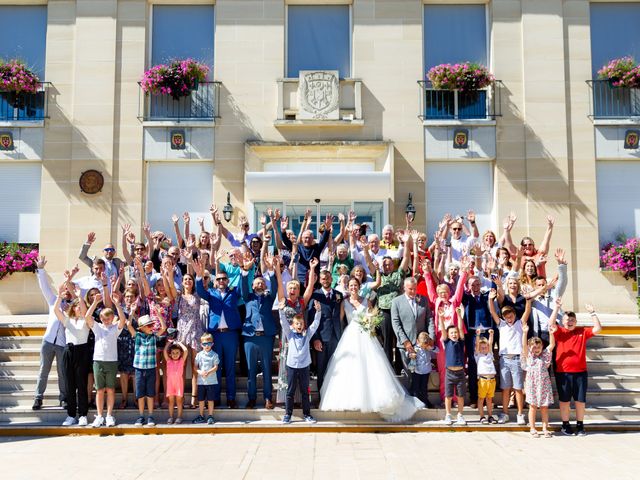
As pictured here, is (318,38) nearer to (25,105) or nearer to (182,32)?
(182,32)

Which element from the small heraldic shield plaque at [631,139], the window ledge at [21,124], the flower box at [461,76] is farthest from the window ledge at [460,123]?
the window ledge at [21,124]

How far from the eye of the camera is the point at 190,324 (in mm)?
8383

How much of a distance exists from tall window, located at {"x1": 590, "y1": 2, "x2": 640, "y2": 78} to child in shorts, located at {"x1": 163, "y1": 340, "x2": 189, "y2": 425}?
1223 centimetres

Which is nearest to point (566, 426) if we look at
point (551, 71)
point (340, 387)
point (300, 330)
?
point (340, 387)

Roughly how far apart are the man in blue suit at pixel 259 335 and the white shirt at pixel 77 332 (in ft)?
7.33

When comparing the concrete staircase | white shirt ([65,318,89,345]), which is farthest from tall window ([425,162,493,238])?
white shirt ([65,318,89,345])

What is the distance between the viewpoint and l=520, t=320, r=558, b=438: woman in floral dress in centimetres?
756

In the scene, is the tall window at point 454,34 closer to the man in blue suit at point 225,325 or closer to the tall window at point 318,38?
the tall window at point 318,38

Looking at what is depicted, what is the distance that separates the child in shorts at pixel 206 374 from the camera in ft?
26.3

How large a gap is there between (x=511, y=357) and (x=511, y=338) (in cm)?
26

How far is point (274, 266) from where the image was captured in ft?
27.2

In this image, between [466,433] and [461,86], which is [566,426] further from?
[461,86]

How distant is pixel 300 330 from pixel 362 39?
28.7 feet

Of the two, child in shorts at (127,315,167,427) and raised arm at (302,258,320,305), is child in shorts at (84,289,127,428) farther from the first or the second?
raised arm at (302,258,320,305)
